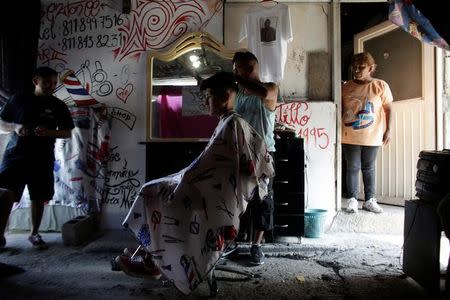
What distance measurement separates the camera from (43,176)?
3232 millimetres

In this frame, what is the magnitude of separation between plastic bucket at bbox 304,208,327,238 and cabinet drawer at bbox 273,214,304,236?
0.23 metres

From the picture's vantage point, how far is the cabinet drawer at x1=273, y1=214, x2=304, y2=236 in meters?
3.27

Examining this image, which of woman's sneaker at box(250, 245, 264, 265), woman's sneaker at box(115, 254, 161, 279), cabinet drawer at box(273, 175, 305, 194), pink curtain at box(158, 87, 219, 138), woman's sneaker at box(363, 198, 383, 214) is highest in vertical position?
pink curtain at box(158, 87, 219, 138)

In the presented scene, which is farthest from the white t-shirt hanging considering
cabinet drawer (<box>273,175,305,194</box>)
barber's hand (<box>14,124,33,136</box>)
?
barber's hand (<box>14,124,33,136</box>)

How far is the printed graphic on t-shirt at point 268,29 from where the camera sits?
12.1 ft

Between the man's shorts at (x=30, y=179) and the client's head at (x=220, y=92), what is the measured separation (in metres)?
1.92

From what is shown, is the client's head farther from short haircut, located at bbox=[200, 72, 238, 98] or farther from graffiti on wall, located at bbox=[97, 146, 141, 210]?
graffiti on wall, located at bbox=[97, 146, 141, 210]

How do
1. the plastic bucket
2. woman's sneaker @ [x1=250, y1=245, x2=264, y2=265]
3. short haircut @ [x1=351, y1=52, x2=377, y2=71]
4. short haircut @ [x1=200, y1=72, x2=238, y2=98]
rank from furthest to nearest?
short haircut @ [x1=351, y1=52, x2=377, y2=71]
the plastic bucket
woman's sneaker @ [x1=250, y1=245, x2=264, y2=265]
short haircut @ [x1=200, y1=72, x2=238, y2=98]

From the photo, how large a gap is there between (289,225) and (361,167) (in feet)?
3.78

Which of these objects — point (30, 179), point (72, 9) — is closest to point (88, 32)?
point (72, 9)

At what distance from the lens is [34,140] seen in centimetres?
317

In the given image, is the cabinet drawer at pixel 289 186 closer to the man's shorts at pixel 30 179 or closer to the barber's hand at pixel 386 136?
the barber's hand at pixel 386 136

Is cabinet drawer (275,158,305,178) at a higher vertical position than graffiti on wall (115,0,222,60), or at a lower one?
lower

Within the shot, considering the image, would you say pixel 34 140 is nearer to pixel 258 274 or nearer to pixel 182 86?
pixel 182 86
